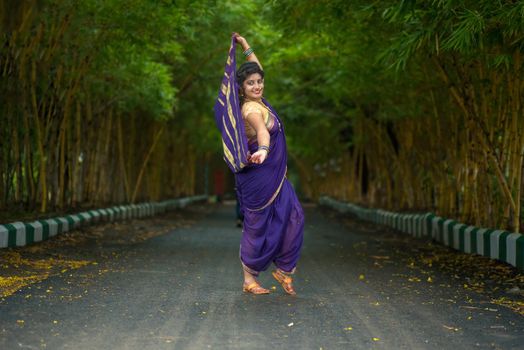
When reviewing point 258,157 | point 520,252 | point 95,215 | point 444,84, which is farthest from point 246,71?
point 95,215

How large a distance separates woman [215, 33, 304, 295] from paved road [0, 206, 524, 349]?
0.32 metres

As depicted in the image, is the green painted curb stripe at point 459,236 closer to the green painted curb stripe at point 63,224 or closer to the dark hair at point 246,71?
Answer: the dark hair at point 246,71

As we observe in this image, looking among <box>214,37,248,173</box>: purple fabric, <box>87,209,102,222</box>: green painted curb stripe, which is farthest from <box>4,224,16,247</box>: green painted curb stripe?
<box>87,209,102,222</box>: green painted curb stripe

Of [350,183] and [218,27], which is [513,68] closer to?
[218,27]

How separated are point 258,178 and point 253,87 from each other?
71 centimetres

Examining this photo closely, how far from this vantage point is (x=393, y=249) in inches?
483

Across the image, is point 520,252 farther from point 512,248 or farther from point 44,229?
point 44,229

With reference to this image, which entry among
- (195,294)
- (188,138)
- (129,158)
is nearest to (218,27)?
(129,158)

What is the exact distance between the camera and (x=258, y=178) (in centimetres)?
659

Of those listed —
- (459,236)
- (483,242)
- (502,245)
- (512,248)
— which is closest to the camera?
(512,248)

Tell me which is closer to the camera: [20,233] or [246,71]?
[246,71]

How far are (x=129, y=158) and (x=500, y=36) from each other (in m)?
15.3

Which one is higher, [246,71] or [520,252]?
[246,71]

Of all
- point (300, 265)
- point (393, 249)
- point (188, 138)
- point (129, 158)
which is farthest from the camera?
point (188, 138)
